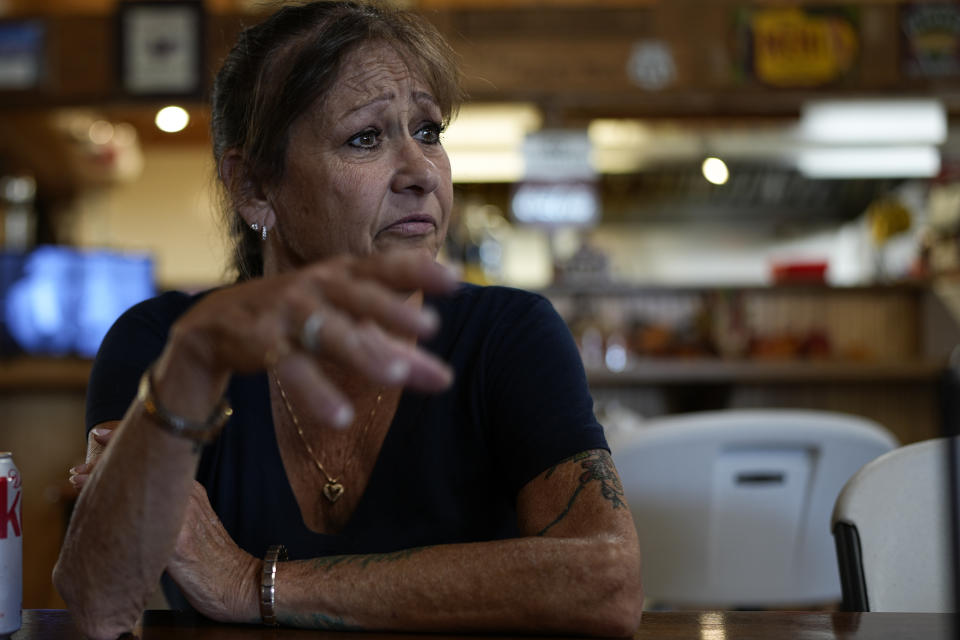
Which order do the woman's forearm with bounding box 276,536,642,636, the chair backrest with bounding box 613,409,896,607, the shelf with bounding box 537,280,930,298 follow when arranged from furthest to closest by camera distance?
1. the shelf with bounding box 537,280,930,298
2. the chair backrest with bounding box 613,409,896,607
3. the woman's forearm with bounding box 276,536,642,636

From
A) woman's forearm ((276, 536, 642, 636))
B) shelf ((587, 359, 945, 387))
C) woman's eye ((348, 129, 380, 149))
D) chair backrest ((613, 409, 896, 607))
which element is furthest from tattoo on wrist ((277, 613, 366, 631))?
shelf ((587, 359, 945, 387))

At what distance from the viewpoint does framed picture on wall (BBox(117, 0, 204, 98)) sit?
4.07m

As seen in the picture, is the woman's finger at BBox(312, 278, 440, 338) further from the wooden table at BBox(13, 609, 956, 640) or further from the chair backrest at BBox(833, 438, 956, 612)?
the chair backrest at BBox(833, 438, 956, 612)

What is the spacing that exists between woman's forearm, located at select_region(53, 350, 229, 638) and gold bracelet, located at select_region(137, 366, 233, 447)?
0.01m

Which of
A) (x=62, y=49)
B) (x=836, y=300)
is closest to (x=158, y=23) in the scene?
(x=62, y=49)

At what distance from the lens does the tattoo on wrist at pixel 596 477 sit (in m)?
0.94

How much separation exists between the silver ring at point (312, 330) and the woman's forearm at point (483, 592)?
0.32 metres

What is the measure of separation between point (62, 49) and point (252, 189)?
3.49 meters

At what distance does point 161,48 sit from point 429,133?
3322 millimetres

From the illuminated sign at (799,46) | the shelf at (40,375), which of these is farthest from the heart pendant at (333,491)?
the illuminated sign at (799,46)

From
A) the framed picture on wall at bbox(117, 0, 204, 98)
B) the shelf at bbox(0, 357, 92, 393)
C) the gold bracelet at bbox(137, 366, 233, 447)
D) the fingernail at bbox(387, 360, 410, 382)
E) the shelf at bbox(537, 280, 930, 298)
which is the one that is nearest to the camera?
the fingernail at bbox(387, 360, 410, 382)

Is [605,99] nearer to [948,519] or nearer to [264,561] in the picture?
[264,561]

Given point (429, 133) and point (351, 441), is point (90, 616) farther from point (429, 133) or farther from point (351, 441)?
point (429, 133)

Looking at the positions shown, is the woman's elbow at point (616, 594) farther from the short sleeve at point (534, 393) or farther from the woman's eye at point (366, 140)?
the woman's eye at point (366, 140)
